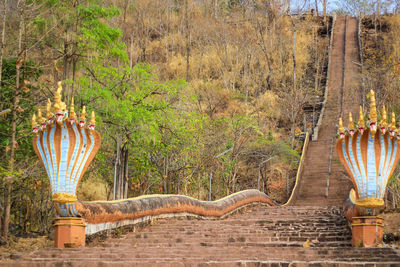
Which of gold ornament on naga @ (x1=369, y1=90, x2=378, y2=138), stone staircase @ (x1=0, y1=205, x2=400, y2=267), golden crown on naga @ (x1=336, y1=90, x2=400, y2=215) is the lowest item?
stone staircase @ (x1=0, y1=205, x2=400, y2=267)

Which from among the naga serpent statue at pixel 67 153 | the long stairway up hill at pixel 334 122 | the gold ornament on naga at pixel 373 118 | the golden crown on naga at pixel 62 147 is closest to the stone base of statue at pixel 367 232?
the gold ornament on naga at pixel 373 118

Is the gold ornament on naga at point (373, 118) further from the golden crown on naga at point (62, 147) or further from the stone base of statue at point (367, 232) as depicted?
the golden crown on naga at point (62, 147)

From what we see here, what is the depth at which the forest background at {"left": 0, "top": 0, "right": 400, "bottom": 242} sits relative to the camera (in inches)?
627

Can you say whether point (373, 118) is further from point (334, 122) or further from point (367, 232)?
point (334, 122)

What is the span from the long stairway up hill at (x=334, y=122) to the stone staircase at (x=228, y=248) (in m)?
12.3

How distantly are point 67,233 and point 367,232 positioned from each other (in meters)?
5.66

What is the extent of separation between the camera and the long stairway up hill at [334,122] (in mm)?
27759

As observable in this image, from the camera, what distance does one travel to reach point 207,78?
45.6 m

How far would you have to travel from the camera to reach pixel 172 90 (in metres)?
19.6

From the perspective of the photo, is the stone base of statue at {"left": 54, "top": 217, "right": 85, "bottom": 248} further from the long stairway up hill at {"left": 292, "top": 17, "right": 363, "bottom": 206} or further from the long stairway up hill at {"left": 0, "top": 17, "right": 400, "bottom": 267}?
the long stairway up hill at {"left": 292, "top": 17, "right": 363, "bottom": 206}

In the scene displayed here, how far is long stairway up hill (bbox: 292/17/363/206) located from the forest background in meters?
1.05

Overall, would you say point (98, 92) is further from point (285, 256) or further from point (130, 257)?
point (285, 256)

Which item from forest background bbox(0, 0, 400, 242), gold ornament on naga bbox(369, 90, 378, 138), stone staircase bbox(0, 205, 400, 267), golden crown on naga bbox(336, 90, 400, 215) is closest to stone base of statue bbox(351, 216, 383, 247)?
golden crown on naga bbox(336, 90, 400, 215)

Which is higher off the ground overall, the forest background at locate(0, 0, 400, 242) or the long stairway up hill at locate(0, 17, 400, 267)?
the forest background at locate(0, 0, 400, 242)
